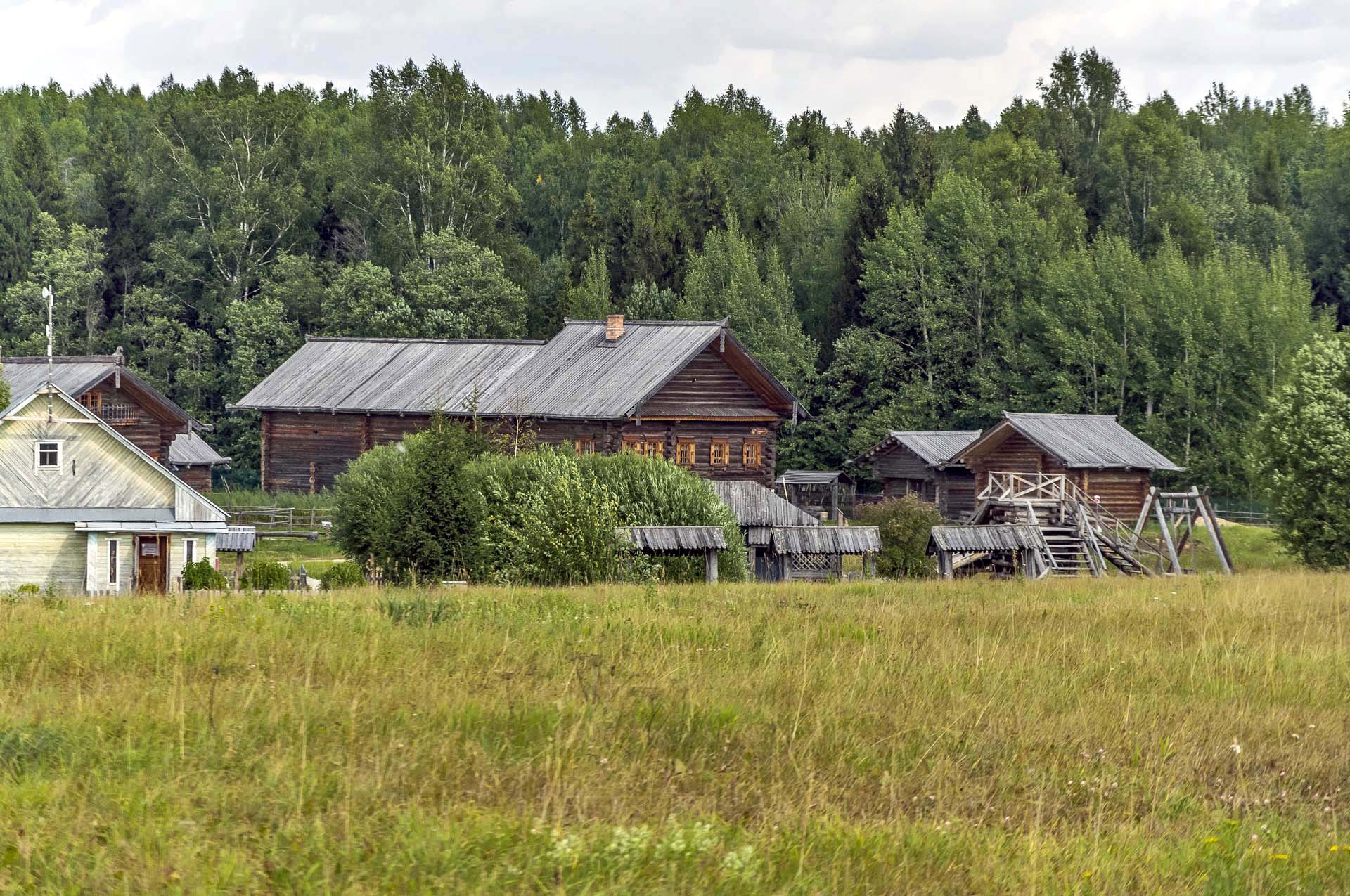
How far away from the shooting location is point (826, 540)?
38219mm

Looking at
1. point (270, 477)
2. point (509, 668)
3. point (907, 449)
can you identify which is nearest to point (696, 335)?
point (907, 449)

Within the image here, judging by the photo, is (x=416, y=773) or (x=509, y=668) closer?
(x=416, y=773)

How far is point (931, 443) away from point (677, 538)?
3115 cm

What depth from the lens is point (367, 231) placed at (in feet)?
268

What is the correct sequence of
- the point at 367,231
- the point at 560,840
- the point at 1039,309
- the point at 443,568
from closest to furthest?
the point at 560,840 → the point at 443,568 → the point at 1039,309 → the point at 367,231

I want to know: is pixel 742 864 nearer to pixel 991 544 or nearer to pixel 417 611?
pixel 417 611

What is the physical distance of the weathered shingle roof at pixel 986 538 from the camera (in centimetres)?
3916

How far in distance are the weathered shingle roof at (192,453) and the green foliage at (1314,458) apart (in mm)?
42734

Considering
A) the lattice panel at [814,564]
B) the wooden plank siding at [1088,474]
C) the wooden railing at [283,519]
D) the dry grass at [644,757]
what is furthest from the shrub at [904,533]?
the dry grass at [644,757]

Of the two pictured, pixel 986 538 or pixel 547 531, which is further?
pixel 986 538

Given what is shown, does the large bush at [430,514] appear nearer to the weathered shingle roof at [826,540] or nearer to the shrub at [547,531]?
the shrub at [547,531]

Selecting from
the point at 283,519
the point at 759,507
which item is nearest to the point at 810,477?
the point at 283,519

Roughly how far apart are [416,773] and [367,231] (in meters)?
77.3

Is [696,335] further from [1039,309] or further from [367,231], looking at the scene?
[367,231]
